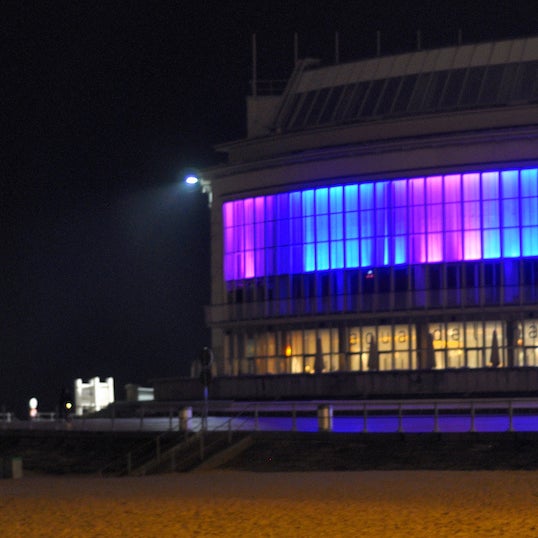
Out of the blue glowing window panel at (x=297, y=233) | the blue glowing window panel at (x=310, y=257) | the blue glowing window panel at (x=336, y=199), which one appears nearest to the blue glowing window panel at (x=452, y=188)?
the blue glowing window panel at (x=336, y=199)

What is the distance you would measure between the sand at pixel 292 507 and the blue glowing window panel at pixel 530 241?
32.6m

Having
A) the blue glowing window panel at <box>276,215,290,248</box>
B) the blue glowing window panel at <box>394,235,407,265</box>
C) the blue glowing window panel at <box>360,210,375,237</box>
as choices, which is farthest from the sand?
the blue glowing window panel at <box>276,215,290,248</box>

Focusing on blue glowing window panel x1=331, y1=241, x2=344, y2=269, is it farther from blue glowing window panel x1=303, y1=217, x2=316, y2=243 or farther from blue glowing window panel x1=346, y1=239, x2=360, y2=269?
blue glowing window panel x1=303, y1=217, x2=316, y2=243

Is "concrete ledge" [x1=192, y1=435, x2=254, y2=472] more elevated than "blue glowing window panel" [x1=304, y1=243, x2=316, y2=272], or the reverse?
"blue glowing window panel" [x1=304, y1=243, x2=316, y2=272]

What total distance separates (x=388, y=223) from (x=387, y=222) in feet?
0.28

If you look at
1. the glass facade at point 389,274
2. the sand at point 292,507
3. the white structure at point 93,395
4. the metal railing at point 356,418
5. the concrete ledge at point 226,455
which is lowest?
the sand at point 292,507

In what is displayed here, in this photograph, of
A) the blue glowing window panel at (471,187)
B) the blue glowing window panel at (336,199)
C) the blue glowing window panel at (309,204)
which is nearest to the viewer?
the blue glowing window panel at (471,187)

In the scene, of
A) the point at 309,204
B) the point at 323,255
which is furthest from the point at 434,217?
the point at 309,204

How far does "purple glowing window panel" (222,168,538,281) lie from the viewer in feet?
226

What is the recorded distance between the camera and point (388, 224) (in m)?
71.3

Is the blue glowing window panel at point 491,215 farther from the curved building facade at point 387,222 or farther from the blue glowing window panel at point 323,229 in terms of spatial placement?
the blue glowing window panel at point 323,229

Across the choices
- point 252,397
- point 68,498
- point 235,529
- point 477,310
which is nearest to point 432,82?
point 477,310

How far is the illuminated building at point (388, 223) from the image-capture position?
6894cm

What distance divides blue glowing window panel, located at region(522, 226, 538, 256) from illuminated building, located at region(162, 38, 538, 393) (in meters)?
0.06
